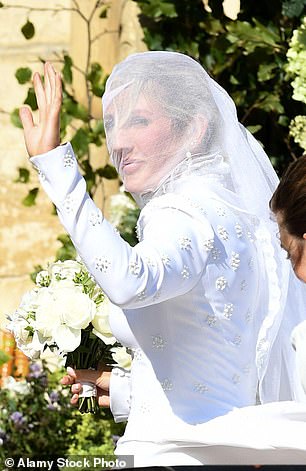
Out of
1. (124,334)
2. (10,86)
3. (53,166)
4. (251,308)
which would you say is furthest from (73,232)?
(10,86)

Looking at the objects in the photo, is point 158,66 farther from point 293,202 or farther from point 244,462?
Result: point 244,462

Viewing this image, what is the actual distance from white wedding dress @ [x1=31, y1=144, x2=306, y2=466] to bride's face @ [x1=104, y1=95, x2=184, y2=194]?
0.07 meters

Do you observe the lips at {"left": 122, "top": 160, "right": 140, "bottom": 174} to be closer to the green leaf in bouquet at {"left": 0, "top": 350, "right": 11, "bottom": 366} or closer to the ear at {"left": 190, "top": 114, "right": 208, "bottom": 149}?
the ear at {"left": 190, "top": 114, "right": 208, "bottom": 149}

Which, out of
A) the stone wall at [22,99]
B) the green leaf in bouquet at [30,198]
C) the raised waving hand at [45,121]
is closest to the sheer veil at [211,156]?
the raised waving hand at [45,121]

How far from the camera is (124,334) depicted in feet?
8.43

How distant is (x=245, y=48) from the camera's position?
490 centimetres

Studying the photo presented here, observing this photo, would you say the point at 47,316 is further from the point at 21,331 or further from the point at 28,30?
the point at 28,30

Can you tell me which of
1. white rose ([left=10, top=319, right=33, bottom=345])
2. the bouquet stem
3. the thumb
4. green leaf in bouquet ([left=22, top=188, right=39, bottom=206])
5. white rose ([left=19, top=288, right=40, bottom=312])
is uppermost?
the thumb

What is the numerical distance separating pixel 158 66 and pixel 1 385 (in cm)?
277

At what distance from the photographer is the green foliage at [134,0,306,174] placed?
485 cm

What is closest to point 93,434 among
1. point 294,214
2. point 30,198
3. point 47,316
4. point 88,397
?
point 30,198

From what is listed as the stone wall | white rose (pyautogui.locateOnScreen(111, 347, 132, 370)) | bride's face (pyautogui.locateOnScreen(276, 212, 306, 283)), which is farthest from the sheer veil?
the stone wall

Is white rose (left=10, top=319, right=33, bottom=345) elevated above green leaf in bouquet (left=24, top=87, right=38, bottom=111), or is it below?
above

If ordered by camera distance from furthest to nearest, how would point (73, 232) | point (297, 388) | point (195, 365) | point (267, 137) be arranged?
point (267, 137), point (297, 388), point (195, 365), point (73, 232)
